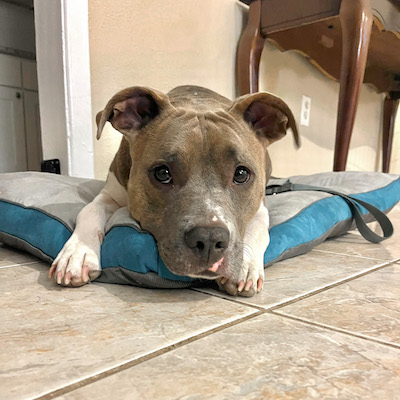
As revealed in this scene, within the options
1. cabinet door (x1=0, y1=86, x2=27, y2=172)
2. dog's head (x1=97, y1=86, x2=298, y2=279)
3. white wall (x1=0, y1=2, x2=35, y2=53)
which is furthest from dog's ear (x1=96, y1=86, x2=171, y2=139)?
white wall (x1=0, y1=2, x2=35, y2=53)

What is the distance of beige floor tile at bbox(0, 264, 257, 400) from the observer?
0.81 metres

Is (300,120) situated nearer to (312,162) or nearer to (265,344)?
(312,162)

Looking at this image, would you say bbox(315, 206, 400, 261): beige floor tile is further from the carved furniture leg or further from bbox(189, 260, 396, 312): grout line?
the carved furniture leg

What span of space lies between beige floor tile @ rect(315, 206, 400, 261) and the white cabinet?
2.83 m

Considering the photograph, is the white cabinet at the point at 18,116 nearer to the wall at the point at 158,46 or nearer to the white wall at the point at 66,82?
the white wall at the point at 66,82

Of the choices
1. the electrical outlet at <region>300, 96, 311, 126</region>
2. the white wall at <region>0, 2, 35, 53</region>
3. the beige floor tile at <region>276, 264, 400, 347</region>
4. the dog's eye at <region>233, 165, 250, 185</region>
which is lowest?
the beige floor tile at <region>276, 264, 400, 347</region>

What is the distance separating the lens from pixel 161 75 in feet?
9.97

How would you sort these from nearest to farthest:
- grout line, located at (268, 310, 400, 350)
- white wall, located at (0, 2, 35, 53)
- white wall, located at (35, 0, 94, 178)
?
grout line, located at (268, 310, 400, 350), white wall, located at (35, 0, 94, 178), white wall, located at (0, 2, 35, 53)

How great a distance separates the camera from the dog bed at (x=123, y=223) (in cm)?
134

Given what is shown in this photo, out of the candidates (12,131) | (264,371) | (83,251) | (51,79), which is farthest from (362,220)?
(12,131)

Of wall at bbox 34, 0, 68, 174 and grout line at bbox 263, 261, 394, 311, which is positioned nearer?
grout line at bbox 263, 261, 394, 311

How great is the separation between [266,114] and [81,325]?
1.05 metres

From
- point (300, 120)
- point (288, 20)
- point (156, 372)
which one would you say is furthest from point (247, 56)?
point (156, 372)

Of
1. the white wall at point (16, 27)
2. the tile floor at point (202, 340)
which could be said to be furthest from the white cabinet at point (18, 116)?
the tile floor at point (202, 340)
